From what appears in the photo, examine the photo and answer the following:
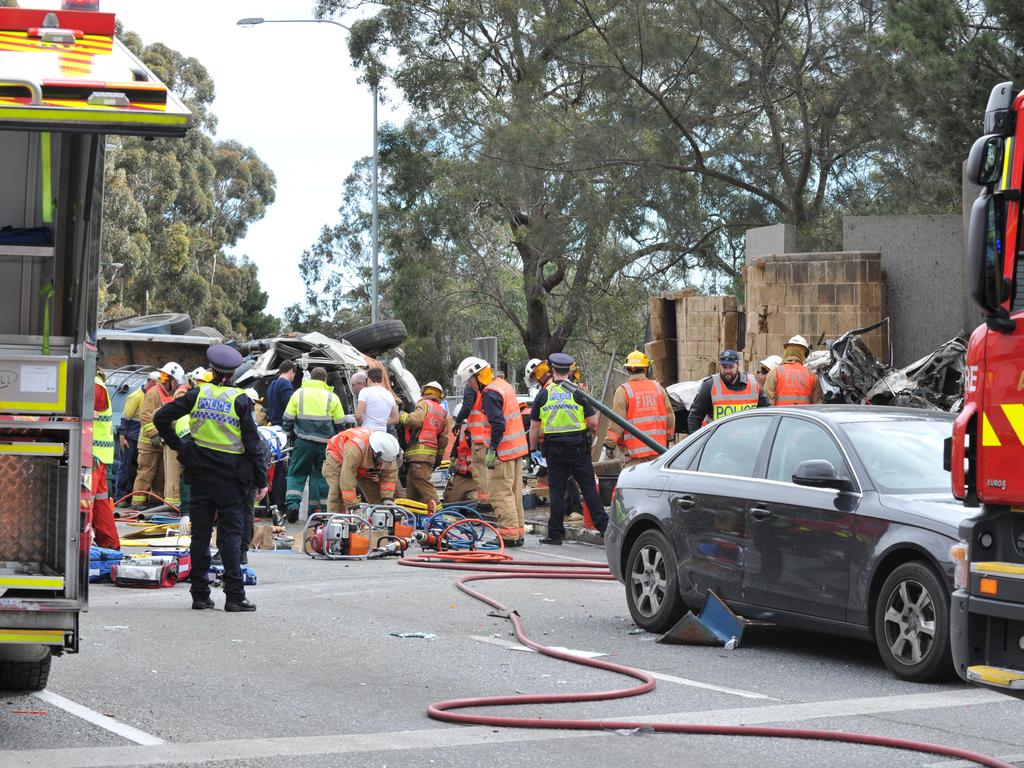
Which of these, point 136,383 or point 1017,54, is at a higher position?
point 1017,54

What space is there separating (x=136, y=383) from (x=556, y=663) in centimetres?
1569

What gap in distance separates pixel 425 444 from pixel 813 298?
5.22 metres

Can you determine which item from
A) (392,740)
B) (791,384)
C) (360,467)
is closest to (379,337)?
(360,467)

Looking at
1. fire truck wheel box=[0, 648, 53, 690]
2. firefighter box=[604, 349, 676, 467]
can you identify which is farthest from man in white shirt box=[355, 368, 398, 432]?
fire truck wheel box=[0, 648, 53, 690]

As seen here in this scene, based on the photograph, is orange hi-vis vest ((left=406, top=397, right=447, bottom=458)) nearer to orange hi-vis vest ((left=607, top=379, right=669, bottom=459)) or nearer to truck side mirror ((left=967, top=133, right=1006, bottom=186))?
orange hi-vis vest ((left=607, top=379, right=669, bottom=459))

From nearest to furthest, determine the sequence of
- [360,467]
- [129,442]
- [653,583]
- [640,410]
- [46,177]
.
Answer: [46,177] → [653,583] → [640,410] → [360,467] → [129,442]

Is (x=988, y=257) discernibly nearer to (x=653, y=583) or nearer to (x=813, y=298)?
(x=653, y=583)

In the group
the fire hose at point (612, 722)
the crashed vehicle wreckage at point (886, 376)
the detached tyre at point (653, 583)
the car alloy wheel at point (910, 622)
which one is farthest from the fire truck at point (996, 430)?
the crashed vehicle wreckage at point (886, 376)

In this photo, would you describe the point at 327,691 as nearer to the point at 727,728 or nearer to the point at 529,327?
the point at 727,728

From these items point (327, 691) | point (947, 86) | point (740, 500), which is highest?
point (947, 86)

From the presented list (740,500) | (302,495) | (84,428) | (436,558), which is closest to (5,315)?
(84,428)

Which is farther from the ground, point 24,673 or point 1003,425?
point 1003,425

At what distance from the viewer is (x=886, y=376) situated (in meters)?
16.3

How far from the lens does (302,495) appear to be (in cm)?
1794
